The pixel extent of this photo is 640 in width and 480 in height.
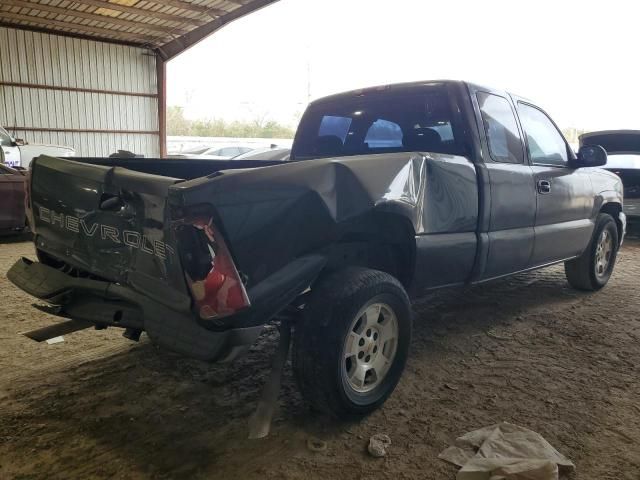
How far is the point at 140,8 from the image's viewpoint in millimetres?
14398

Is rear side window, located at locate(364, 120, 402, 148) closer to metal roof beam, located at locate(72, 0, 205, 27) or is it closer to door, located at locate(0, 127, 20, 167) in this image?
door, located at locate(0, 127, 20, 167)

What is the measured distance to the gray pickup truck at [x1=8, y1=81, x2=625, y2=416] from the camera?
2.14 meters

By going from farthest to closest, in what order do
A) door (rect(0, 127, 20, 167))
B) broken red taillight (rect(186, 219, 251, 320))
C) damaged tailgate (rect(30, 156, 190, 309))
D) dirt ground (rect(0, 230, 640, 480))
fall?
door (rect(0, 127, 20, 167)) → dirt ground (rect(0, 230, 640, 480)) → damaged tailgate (rect(30, 156, 190, 309)) → broken red taillight (rect(186, 219, 251, 320))

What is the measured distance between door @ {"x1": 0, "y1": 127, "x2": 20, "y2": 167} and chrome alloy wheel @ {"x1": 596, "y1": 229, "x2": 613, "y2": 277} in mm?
10476

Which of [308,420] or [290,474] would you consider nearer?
[290,474]

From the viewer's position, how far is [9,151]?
34.3ft

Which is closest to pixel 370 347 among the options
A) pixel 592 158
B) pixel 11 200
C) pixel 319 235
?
pixel 319 235

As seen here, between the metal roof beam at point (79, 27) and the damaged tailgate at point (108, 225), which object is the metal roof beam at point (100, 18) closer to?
the metal roof beam at point (79, 27)

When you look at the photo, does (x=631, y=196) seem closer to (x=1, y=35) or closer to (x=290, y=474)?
(x=290, y=474)

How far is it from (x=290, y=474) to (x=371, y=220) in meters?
1.33

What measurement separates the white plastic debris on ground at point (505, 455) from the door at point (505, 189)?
1.29 metres

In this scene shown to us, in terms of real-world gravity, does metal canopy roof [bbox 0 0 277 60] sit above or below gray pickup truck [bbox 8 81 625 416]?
above

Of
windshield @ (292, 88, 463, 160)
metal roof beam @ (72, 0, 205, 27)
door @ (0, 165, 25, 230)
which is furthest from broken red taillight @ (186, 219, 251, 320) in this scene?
metal roof beam @ (72, 0, 205, 27)

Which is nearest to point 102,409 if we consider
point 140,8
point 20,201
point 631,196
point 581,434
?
point 581,434
